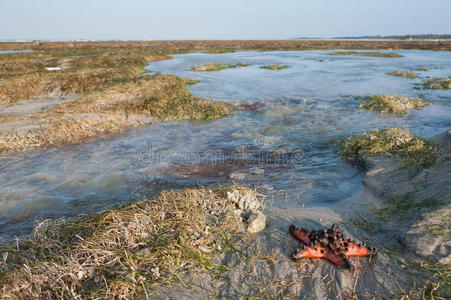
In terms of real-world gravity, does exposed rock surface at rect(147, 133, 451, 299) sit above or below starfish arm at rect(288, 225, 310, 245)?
below

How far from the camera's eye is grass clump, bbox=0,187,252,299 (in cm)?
328

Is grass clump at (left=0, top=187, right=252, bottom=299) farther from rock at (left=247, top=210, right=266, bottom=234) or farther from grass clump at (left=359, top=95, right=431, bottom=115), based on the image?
grass clump at (left=359, top=95, right=431, bottom=115)

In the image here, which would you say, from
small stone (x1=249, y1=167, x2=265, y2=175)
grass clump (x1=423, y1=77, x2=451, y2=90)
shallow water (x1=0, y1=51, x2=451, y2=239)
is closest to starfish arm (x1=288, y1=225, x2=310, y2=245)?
shallow water (x1=0, y1=51, x2=451, y2=239)

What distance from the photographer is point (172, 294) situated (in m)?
3.52

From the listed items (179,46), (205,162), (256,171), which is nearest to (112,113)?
(205,162)

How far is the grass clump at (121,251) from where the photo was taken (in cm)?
328

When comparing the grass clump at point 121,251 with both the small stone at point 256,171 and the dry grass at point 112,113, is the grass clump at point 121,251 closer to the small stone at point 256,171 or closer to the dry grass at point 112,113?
the small stone at point 256,171

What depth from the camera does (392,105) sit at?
14.9m

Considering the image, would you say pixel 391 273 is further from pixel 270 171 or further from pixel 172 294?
pixel 270 171

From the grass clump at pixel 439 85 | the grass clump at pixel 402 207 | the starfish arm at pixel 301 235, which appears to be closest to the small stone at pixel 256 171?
the grass clump at pixel 402 207

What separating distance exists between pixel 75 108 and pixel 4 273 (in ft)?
41.8

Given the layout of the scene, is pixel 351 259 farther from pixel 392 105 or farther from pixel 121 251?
pixel 392 105

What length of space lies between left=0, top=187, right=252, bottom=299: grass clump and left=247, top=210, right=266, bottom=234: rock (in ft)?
0.56

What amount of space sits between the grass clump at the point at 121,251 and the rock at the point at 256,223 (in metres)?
0.17
